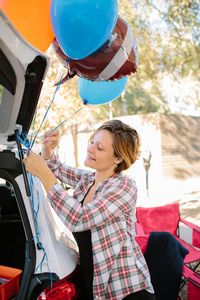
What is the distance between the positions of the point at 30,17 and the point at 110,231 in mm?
1165

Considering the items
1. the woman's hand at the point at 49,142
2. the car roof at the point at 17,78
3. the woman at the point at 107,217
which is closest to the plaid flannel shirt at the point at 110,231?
the woman at the point at 107,217

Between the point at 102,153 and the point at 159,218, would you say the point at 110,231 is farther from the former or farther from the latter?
the point at 159,218

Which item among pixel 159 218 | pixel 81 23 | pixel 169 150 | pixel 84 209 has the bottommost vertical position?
pixel 169 150

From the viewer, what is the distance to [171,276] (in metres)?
2.73

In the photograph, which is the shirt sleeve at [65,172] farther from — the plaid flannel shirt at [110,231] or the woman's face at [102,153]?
the plaid flannel shirt at [110,231]

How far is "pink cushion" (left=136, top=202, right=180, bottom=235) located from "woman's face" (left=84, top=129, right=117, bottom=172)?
8.64 ft

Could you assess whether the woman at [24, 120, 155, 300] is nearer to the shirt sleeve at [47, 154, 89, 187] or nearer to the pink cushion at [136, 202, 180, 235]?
the shirt sleeve at [47, 154, 89, 187]

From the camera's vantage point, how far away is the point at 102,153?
1827mm

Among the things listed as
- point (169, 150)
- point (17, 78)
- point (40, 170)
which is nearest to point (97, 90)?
point (17, 78)

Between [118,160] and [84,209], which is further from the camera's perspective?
[118,160]

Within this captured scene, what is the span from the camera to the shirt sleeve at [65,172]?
2174 mm

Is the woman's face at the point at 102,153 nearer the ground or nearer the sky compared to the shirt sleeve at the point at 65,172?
nearer the sky

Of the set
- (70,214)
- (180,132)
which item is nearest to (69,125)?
(180,132)

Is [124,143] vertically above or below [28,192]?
above
